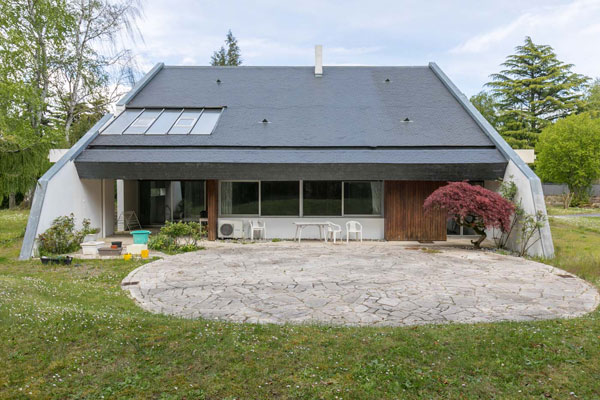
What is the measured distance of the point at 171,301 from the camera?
5.98m

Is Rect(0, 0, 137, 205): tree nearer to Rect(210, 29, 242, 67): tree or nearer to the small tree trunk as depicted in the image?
the small tree trunk

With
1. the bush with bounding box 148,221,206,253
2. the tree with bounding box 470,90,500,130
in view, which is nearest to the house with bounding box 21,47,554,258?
the bush with bounding box 148,221,206,253

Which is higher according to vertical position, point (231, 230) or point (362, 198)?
point (362, 198)

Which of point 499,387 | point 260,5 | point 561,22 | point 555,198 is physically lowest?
point 499,387

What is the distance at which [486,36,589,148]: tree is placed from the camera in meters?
32.3

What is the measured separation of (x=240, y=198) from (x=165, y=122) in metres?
3.79

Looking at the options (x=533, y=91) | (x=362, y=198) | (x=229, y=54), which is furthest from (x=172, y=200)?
(x=533, y=91)

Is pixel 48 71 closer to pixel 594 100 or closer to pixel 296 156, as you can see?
pixel 296 156

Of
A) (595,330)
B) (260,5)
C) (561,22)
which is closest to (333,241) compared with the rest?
(595,330)

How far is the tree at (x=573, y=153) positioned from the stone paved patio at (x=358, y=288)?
18.7 metres

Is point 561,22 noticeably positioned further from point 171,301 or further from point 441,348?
point 171,301

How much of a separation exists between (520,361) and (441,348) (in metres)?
0.73

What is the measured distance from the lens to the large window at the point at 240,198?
43.2 ft

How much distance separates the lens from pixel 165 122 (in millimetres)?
13523
